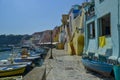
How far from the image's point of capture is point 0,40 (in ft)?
537

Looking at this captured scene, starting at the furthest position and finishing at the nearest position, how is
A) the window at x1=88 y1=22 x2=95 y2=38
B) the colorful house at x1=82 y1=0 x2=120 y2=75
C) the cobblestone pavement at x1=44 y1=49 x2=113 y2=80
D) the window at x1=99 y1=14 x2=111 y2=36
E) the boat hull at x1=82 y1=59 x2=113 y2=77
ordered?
the window at x1=88 y1=22 x2=95 y2=38 < the window at x1=99 y1=14 x2=111 y2=36 < the cobblestone pavement at x1=44 y1=49 x2=113 y2=80 < the colorful house at x1=82 y1=0 x2=120 y2=75 < the boat hull at x1=82 y1=59 x2=113 y2=77

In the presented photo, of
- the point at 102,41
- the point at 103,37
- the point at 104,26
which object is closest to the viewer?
the point at 103,37

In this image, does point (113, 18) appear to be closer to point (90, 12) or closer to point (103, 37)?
point (103, 37)

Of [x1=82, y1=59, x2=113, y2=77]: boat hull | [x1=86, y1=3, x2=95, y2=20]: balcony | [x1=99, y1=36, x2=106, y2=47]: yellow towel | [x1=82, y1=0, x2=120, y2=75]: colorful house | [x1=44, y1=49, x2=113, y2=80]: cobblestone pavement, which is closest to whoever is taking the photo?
[x1=82, y1=59, x2=113, y2=77]: boat hull

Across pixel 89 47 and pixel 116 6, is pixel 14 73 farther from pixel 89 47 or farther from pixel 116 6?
pixel 116 6

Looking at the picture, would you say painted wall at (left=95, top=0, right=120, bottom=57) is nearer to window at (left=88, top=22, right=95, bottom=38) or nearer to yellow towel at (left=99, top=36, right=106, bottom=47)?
yellow towel at (left=99, top=36, right=106, bottom=47)

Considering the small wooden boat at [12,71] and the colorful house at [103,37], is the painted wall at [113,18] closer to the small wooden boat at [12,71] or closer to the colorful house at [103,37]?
the colorful house at [103,37]

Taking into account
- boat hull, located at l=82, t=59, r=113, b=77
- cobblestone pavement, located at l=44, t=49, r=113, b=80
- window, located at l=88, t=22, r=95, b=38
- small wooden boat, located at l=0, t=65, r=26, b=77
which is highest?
window, located at l=88, t=22, r=95, b=38

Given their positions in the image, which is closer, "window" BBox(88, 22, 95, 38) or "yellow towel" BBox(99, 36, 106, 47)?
"yellow towel" BBox(99, 36, 106, 47)

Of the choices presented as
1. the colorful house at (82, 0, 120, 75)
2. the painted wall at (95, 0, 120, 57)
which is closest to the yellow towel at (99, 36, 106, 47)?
the colorful house at (82, 0, 120, 75)

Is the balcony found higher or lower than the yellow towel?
higher

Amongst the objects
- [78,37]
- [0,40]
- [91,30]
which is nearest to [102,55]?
[91,30]

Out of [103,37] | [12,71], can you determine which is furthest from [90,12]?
[12,71]

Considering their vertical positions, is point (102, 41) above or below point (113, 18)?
below
